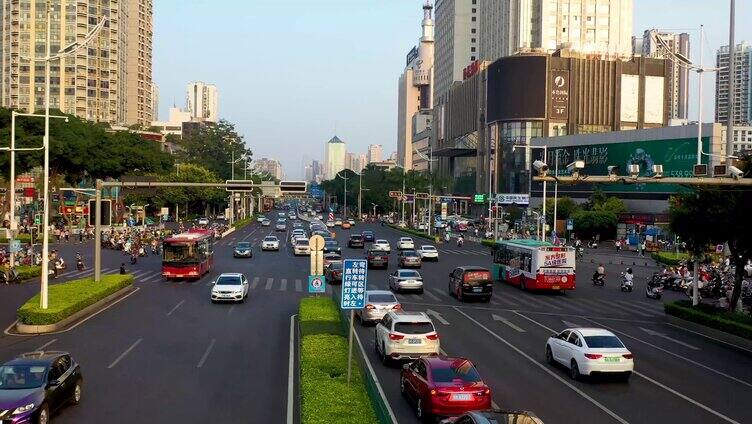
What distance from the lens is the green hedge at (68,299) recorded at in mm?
27141

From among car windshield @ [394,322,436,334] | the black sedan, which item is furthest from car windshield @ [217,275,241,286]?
the black sedan

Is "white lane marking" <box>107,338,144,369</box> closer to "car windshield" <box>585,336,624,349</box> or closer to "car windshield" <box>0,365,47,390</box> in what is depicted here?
"car windshield" <box>0,365,47,390</box>

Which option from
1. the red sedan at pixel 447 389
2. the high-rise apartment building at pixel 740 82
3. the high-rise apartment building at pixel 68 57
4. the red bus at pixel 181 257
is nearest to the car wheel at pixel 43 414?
the red sedan at pixel 447 389

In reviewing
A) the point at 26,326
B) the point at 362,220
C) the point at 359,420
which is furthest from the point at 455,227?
the point at 359,420

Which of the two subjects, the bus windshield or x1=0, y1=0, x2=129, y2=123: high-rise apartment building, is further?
x1=0, y1=0, x2=129, y2=123: high-rise apartment building

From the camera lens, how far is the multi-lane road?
17062 mm

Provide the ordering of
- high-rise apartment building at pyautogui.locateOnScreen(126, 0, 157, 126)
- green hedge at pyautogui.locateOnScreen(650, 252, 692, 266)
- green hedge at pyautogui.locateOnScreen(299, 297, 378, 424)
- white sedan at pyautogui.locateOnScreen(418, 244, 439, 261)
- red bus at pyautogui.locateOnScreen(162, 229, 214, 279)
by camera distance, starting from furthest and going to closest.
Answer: high-rise apartment building at pyautogui.locateOnScreen(126, 0, 157, 126) → white sedan at pyautogui.locateOnScreen(418, 244, 439, 261) → green hedge at pyautogui.locateOnScreen(650, 252, 692, 266) → red bus at pyautogui.locateOnScreen(162, 229, 214, 279) → green hedge at pyautogui.locateOnScreen(299, 297, 378, 424)

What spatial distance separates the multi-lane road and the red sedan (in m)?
0.71

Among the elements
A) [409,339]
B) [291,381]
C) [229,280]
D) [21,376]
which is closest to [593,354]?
[409,339]

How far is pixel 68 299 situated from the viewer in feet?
101

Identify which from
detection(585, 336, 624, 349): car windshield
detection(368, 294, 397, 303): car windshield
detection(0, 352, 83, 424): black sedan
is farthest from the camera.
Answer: detection(368, 294, 397, 303): car windshield

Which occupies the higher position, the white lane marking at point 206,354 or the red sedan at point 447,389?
the red sedan at point 447,389

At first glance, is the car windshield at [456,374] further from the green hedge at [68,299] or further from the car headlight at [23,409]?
the green hedge at [68,299]

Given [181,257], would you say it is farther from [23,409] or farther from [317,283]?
[23,409]
